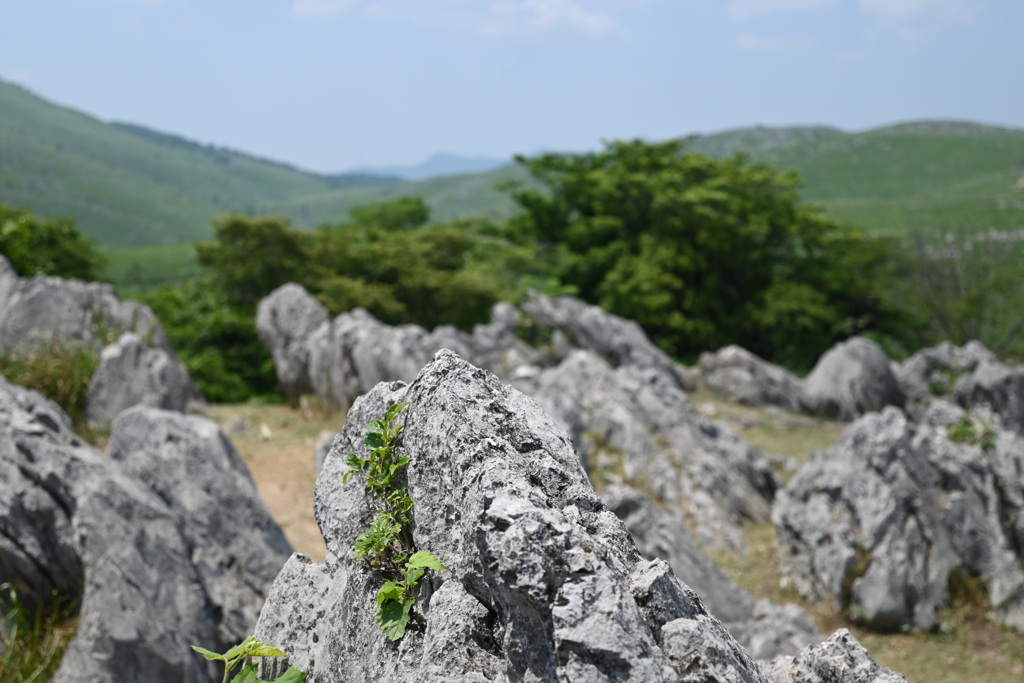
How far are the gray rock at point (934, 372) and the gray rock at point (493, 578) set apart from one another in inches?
871

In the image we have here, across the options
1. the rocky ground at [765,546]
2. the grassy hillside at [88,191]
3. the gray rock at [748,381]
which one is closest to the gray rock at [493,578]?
the rocky ground at [765,546]

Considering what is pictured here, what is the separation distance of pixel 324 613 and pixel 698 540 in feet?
33.3

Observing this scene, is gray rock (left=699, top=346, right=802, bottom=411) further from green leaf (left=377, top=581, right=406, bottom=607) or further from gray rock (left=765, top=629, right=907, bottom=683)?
green leaf (left=377, top=581, right=406, bottom=607)

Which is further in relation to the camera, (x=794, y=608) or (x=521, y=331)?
(x=521, y=331)

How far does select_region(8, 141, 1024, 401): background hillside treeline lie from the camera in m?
30.7

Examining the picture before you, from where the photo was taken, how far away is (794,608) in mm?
8797

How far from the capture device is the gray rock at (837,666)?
10.5 feet

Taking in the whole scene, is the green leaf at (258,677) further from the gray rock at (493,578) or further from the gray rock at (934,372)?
the gray rock at (934,372)

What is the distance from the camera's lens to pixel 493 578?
8.37 feet

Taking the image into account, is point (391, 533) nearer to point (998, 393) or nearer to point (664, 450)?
point (664, 450)

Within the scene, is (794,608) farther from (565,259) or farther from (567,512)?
(565,259)

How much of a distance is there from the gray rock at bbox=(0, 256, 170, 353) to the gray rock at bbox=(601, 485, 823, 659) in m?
10.9

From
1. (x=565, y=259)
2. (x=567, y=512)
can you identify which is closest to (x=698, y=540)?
(x=567, y=512)

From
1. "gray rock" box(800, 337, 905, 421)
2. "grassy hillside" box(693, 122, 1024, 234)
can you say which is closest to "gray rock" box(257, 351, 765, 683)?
"gray rock" box(800, 337, 905, 421)
